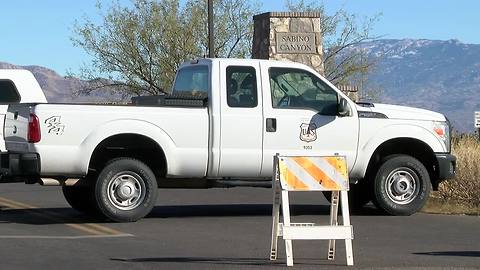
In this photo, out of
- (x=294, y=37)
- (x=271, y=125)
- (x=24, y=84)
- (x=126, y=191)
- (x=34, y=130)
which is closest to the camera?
(x=34, y=130)

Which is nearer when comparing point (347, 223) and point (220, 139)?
point (347, 223)

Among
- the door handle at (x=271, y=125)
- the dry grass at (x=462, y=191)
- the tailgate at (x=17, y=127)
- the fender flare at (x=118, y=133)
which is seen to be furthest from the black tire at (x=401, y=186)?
the tailgate at (x=17, y=127)

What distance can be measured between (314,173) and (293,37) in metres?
14.0

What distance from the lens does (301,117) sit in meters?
14.1

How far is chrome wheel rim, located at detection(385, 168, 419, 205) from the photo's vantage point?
1473cm

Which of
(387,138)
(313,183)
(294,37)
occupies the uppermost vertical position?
(294,37)

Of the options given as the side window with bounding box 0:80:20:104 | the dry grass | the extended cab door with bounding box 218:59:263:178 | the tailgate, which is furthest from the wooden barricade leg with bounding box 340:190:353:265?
the side window with bounding box 0:80:20:104

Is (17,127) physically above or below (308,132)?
above

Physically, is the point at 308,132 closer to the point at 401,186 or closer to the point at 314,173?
the point at 401,186

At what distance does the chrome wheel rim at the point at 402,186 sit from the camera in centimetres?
1473

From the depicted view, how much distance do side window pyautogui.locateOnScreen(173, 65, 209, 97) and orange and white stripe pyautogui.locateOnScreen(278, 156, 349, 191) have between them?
409cm

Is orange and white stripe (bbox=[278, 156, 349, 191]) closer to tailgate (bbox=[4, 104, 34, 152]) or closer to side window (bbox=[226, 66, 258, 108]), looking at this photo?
side window (bbox=[226, 66, 258, 108])

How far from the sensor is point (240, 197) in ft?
60.6

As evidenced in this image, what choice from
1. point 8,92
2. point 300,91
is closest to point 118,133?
point 300,91
